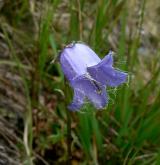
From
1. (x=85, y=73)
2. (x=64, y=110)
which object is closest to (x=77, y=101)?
(x=85, y=73)

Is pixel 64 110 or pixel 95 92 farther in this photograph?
pixel 64 110

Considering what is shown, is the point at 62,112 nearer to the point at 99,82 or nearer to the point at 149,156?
the point at 149,156

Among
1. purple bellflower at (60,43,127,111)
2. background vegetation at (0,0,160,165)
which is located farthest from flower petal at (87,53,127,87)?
background vegetation at (0,0,160,165)

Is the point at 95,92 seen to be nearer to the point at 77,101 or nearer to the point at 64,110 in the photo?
the point at 77,101

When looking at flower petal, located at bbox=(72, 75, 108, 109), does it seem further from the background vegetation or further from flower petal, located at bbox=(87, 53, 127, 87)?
the background vegetation

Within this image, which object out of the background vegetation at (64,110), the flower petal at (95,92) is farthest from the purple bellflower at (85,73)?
the background vegetation at (64,110)

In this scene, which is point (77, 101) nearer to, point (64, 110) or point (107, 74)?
point (107, 74)

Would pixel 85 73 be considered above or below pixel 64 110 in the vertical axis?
above
